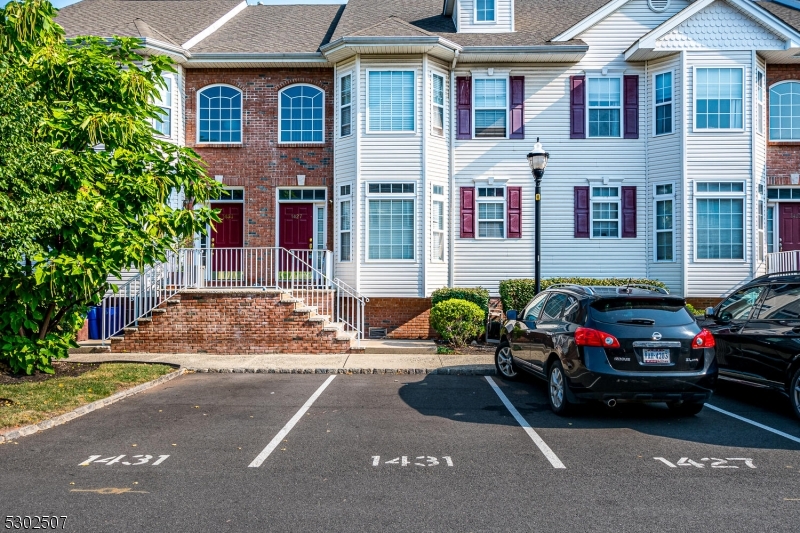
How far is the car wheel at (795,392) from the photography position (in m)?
7.75

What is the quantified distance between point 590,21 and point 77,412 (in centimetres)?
1599

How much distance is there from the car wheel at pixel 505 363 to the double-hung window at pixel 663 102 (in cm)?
982

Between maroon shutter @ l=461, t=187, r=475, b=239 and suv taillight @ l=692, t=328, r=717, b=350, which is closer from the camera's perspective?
suv taillight @ l=692, t=328, r=717, b=350

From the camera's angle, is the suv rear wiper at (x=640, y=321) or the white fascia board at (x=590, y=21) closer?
the suv rear wiper at (x=640, y=321)

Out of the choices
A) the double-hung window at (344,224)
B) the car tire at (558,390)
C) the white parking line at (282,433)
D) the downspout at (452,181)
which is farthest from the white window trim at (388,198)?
the car tire at (558,390)

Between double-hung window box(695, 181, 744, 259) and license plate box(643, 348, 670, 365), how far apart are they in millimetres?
10598

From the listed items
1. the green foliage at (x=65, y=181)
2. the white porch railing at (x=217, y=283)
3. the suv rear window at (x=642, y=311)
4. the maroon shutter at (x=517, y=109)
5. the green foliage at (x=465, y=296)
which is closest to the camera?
the suv rear window at (x=642, y=311)

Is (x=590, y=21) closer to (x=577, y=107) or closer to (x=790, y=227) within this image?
(x=577, y=107)

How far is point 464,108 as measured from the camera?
17641 millimetres

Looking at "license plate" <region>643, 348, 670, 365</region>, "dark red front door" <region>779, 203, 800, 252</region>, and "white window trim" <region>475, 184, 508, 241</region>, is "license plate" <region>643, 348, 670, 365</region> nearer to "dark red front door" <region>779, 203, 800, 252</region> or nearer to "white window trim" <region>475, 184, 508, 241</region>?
"white window trim" <region>475, 184, 508, 241</region>

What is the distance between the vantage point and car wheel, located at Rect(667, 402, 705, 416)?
8.06 m

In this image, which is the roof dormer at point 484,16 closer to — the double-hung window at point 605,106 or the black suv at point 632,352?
the double-hung window at point 605,106

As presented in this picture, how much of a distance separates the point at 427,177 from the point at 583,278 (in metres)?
5.03

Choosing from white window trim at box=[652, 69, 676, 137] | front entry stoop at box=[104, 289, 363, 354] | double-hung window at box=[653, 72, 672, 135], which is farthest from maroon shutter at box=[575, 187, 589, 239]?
front entry stoop at box=[104, 289, 363, 354]
